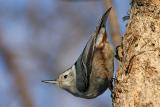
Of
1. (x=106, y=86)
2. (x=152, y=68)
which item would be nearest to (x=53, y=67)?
(x=106, y=86)

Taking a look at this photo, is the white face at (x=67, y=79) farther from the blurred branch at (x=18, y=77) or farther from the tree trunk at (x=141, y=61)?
the tree trunk at (x=141, y=61)

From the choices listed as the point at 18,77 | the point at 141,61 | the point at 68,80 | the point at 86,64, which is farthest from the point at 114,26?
the point at 68,80

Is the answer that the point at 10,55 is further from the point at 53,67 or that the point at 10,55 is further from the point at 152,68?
the point at 152,68

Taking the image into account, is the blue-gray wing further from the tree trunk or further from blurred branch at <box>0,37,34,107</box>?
the tree trunk

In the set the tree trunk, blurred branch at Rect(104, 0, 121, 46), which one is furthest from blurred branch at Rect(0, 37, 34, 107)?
blurred branch at Rect(104, 0, 121, 46)

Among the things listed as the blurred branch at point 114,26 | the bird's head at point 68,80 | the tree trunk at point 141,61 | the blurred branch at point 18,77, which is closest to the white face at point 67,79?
the bird's head at point 68,80

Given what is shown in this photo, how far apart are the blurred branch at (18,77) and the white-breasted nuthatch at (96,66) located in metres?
0.51

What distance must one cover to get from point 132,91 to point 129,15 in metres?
0.66

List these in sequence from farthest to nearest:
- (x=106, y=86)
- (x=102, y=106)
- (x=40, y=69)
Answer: (x=40, y=69)
(x=102, y=106)
(x=106, y=86)

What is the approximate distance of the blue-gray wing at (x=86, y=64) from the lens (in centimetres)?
407

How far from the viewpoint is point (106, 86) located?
13.3 ft

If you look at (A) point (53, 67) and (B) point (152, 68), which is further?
(A) point (53, 67)

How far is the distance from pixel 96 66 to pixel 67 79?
540 millimetres

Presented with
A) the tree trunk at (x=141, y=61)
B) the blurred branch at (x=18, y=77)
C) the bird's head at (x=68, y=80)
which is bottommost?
the bird's head at (x=68, y=80)
